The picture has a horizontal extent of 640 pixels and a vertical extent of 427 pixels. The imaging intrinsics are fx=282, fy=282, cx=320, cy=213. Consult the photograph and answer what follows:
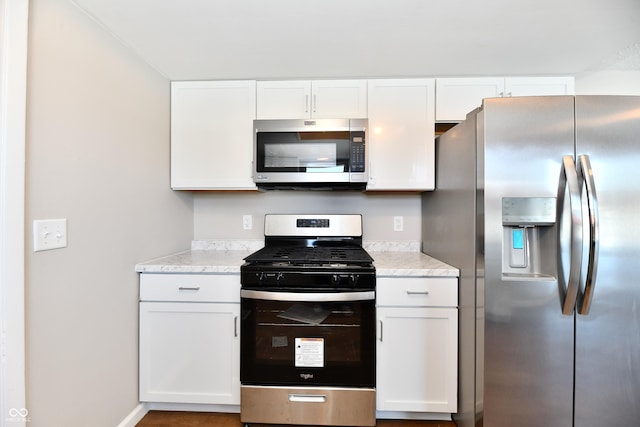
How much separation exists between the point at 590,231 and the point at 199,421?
7.26ft

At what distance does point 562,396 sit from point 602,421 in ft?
0.63

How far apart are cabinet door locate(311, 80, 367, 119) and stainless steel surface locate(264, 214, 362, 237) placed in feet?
2.47

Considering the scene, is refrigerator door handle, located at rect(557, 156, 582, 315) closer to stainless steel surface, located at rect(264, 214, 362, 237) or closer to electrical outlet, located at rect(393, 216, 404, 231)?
electrical outlet, located at rect(393, 216, 404, 231)

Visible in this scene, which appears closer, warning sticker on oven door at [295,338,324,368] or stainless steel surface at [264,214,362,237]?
warning sticker on oven door at [295,338,324,368]

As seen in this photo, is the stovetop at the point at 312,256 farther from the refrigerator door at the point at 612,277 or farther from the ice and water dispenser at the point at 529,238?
the refrigerator door at the point at 612,277

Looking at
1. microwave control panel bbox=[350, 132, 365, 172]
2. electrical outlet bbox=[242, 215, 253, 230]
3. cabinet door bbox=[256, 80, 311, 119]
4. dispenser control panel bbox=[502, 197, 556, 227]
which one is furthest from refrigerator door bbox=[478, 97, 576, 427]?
electrical outlet bbox=[242, 215, 253, 230]

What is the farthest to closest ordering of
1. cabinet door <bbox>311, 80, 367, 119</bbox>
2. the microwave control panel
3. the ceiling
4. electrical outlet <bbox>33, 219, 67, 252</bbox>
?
cabinet door <bbox>311, 80, 367, 119</bbox>
the microwave control panel
the ceiling
electrical outlet <bbox>33, 219, 67, 252</bbox>

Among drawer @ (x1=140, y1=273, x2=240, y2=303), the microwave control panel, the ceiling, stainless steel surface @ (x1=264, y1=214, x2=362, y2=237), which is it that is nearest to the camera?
the ceiling

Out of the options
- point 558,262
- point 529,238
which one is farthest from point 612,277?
point 529,238

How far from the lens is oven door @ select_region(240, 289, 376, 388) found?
156cm

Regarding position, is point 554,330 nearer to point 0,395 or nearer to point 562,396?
point 562,396

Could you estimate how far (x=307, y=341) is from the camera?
1560mm

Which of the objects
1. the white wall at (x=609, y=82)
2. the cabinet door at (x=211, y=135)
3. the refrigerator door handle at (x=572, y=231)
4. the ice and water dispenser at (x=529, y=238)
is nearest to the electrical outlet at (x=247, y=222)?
the cabinet door at (x=211, y=135)

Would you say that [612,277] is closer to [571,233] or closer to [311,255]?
[571,233]
